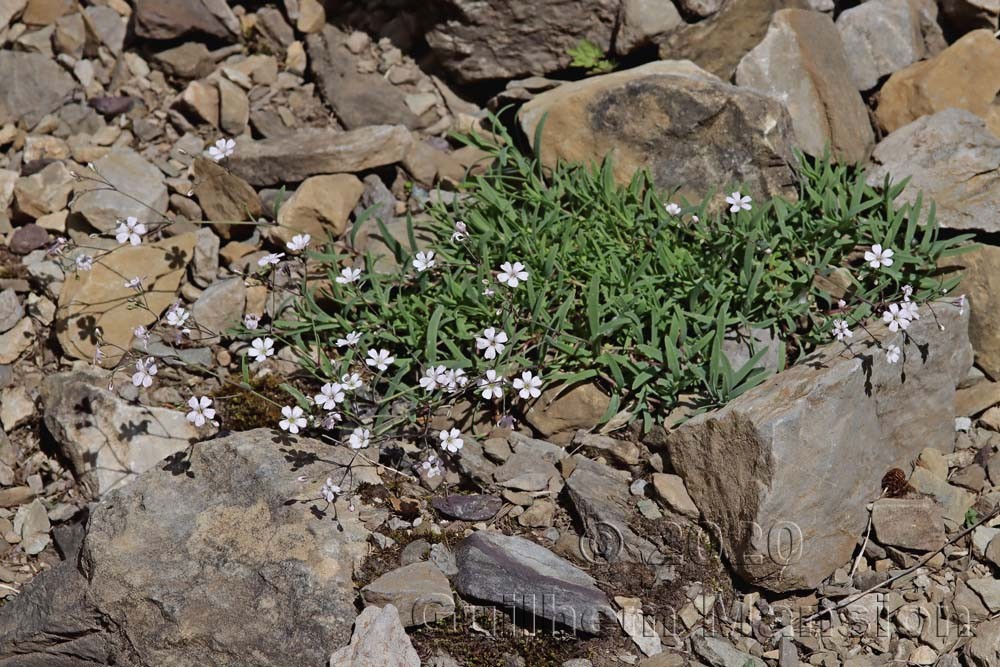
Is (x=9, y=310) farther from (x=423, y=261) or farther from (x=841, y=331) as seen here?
(x=841, y=331)

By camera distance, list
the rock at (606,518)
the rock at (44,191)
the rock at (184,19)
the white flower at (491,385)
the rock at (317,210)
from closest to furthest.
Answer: the rock at (606,518), the white flower at (491,385), the rock at (317,210), the rock at (44,191), the rock at (184,19)

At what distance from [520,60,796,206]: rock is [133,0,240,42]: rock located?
2346mm

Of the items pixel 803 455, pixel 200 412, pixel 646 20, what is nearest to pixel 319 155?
pixel 200 412

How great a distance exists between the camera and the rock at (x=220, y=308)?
4891 millimetres

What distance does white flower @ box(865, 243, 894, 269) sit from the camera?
14.4 ft

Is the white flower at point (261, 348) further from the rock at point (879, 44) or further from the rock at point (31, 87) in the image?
the rock at point (879, 44)

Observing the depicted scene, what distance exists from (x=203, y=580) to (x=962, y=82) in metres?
4.99

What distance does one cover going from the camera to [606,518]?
401 cm

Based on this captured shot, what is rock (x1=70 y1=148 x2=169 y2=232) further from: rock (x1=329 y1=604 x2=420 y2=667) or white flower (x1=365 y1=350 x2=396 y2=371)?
rock (x1=329 y1=604 x2=420 y2=667)

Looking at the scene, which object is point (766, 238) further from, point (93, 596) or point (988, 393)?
point (93, 596)

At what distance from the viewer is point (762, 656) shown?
376 centimetres

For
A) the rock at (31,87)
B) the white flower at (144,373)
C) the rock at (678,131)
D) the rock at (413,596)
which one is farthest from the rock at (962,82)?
the rock at (31,87)

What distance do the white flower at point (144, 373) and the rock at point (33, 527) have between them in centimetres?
80

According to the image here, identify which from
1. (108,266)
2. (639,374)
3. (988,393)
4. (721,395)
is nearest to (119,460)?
(108,266)
